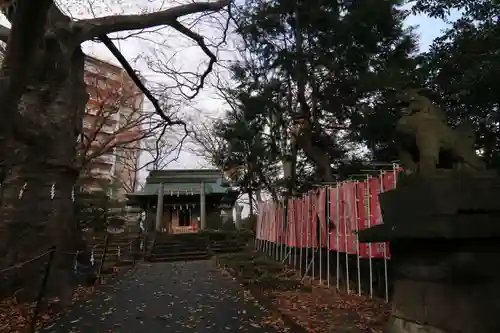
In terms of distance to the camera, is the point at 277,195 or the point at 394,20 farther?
the point at 277,195

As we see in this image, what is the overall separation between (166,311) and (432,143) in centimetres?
582

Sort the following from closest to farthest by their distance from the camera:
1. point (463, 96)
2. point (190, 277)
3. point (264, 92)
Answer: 1. point (463, 96)
2. point (190, 277)
3. point (264, 92)

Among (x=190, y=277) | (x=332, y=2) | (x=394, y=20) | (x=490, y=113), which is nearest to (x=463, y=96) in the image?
(x=490, y=113)

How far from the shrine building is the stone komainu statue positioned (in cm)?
2472

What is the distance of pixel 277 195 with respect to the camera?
1819cm

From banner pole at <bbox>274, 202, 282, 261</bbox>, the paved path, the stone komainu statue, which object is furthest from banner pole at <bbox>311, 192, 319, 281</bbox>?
the stone komainu statue

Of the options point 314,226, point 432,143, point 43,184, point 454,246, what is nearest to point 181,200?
point 314,226

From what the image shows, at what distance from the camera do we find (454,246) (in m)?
2.96

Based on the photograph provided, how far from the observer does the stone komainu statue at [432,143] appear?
3252 millimetres

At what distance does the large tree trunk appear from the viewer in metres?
7.82

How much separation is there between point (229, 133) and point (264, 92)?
2481 millimetres

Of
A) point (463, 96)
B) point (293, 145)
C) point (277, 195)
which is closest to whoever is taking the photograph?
point (463, 96)

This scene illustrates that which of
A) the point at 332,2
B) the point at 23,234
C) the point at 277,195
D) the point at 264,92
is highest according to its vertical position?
the point at 332,2

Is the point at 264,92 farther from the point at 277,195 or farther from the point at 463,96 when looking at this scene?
the point at 463,96
